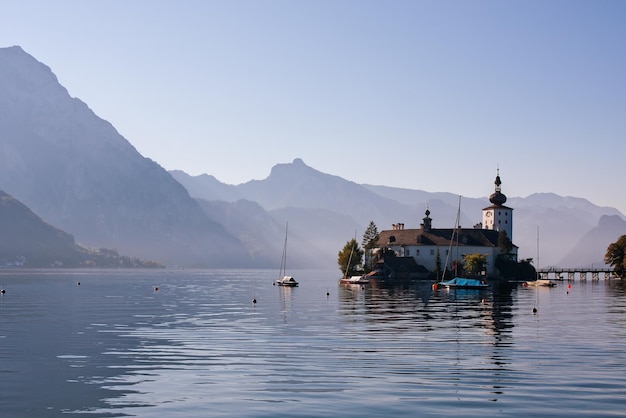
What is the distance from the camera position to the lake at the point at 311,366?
114 ft

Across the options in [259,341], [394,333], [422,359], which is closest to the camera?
[422,359]

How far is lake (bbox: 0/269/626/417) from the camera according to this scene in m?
34.9

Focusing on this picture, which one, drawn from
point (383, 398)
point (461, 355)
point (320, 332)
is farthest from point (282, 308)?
point (383, 398)

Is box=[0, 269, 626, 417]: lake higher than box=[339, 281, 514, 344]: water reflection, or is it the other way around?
box=[339, 281, 514, 344]: water reflection

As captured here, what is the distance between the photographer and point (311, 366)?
1799 inches

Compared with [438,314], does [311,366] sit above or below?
below

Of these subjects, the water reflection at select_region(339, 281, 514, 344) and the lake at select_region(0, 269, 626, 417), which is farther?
the water reflection at select_region(339, 281, 514, 344)

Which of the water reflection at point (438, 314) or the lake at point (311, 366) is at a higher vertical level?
the water reflection at point (438, 314)

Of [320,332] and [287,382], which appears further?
[320,332]

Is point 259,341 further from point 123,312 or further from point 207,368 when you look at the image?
point 123,312

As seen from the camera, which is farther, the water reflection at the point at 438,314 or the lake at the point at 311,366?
the water reflection at the point at 438,314

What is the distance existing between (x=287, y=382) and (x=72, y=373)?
11.6m

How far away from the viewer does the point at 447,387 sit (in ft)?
128

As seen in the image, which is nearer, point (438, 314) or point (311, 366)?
point (311, 366)
